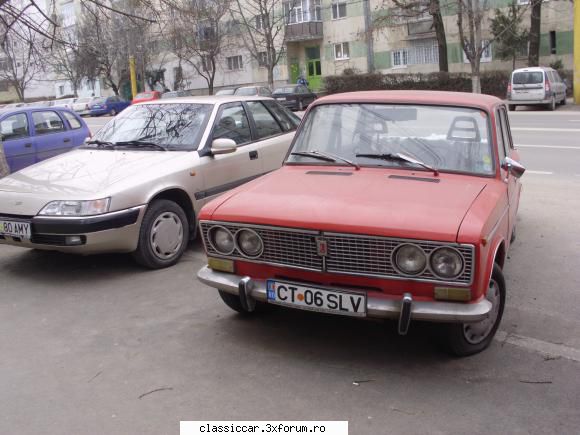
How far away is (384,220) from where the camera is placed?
3770 millimetres

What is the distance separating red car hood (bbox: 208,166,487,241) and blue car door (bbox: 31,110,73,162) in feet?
26.8

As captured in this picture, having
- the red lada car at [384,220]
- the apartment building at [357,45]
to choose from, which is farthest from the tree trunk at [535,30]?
the red lada car at [384,220]

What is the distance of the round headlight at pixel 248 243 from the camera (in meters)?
4.14

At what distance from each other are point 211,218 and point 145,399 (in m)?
1.25

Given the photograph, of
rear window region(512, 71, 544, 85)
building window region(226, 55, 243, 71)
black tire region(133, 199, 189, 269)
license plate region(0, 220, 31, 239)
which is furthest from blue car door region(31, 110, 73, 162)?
building window region(226, 55, 243, 71)

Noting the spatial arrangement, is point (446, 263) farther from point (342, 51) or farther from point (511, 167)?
point (342, 51)

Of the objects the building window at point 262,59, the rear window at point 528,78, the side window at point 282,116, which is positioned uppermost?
the building window at point 262,59

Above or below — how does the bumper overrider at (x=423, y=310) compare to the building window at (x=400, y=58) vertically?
below

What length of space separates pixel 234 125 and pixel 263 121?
2.03 ft

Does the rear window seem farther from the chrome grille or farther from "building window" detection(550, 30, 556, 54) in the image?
the chrome grille

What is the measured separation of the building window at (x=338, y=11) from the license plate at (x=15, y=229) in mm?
42762

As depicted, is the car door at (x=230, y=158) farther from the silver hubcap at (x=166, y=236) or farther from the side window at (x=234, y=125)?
the silver hubcap at (x=166, y=236)

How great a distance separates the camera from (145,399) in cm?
369

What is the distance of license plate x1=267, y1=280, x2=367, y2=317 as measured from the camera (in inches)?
151
